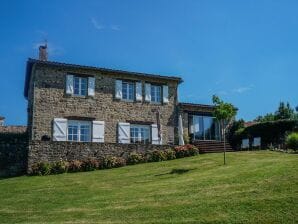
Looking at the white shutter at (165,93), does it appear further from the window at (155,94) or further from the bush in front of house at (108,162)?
the bush in front of house at (108,162)

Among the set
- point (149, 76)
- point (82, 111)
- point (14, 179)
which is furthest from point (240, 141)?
point (14, 179)

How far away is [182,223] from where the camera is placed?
1127cm

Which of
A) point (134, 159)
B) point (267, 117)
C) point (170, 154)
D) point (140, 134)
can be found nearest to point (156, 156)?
point (170, 154)

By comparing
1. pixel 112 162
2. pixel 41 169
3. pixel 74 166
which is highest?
pixel 112 162

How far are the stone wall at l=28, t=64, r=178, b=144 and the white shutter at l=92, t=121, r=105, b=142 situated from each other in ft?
1.44

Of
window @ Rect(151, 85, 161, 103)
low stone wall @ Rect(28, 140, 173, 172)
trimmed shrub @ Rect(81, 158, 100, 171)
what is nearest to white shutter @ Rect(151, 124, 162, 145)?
window @ Rect(151, 85, 161, 103)

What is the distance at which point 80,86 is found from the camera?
2694 centimetres

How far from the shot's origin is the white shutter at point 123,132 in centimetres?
2702

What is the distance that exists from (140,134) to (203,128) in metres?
4.95

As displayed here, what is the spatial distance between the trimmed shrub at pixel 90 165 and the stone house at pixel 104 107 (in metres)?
1.14

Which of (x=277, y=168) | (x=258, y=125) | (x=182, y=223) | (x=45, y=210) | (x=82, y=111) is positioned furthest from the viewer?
(x=258, y=125)

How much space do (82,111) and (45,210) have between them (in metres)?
13.4

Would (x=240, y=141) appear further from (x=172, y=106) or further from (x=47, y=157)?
(x=47, y=157)

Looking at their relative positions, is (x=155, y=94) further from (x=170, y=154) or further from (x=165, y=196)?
(x=165, y=196)
